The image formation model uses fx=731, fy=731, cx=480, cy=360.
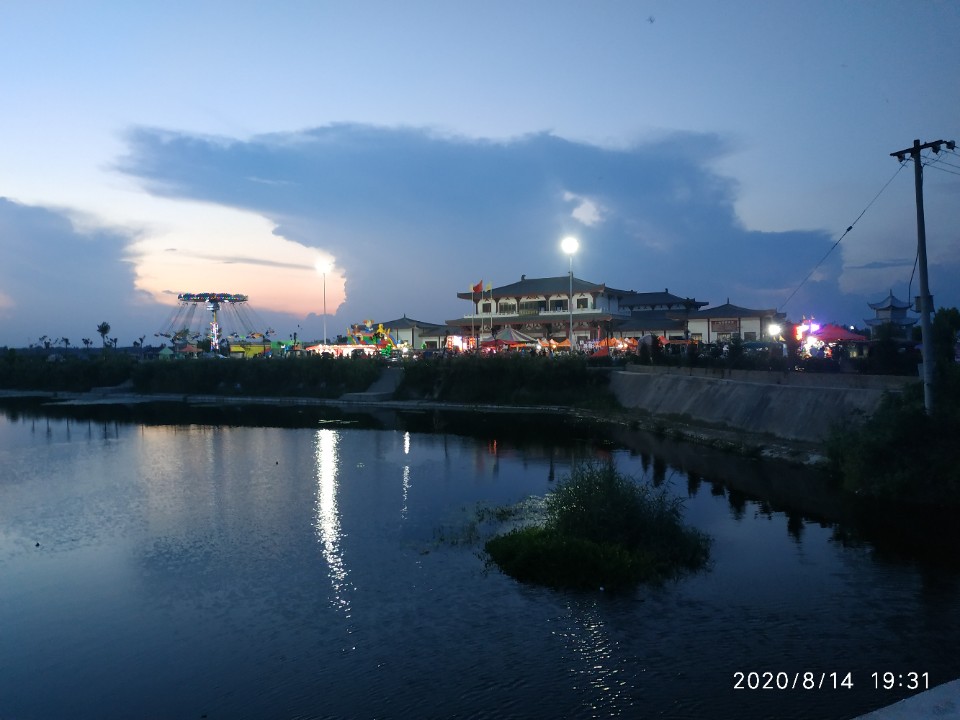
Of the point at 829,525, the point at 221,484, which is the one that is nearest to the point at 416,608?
the point at 829,525

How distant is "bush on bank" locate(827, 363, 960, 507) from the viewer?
21172mm

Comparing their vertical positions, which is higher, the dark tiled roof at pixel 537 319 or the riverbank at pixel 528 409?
the dark tiled roof at pixel 537 319

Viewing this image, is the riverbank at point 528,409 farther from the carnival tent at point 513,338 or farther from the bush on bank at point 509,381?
the carnival tent at point 513,338

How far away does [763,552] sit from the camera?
58.0 ft

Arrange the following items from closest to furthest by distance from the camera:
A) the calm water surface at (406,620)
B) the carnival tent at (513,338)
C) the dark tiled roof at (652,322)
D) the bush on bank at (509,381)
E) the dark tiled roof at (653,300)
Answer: the calm water surface at (406,620) → the bush on bank at (509,381) → the carnival tent at (513,338) → the dark tiled roof at (652,322) → the dark tiled roof at (653,300)

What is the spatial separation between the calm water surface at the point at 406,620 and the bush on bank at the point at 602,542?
536 mm

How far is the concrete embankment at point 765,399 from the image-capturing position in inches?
1084

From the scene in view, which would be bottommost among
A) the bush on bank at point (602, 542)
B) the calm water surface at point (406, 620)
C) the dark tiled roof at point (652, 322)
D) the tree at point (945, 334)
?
the calm water surface at point (406, 620)

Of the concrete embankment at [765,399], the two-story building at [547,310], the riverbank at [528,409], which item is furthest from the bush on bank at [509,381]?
the two-story building at [547,310]

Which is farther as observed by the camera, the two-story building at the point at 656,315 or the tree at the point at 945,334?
the two-story building at the point at 656,315

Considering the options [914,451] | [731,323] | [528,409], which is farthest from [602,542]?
[731,323]

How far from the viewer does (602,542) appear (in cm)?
1617

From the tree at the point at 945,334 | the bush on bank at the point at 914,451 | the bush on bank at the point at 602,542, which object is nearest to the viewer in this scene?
the bush on bank at the point at 602,542

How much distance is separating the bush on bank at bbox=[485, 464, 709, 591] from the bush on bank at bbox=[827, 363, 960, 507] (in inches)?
308
